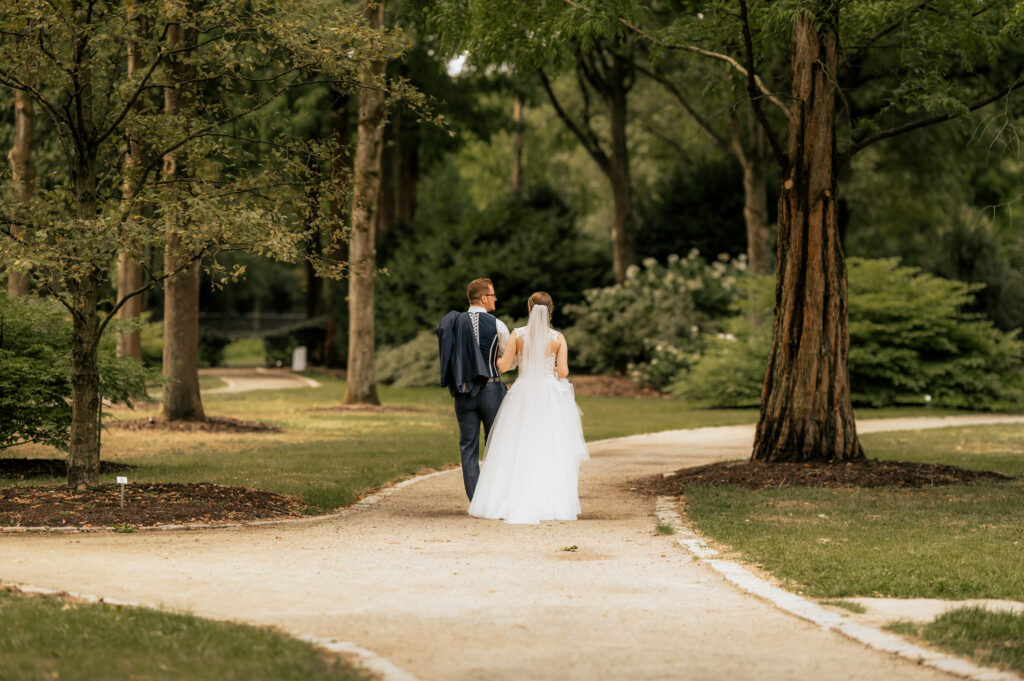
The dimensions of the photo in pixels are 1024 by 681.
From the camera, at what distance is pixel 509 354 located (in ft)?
35.3

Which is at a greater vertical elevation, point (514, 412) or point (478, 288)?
point (478, 288)

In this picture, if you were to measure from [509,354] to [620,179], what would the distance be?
23717mm

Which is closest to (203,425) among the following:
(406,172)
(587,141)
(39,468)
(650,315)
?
(39,468)

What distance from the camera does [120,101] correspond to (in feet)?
38.5

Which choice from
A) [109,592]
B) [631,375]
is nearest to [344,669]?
[109,592]

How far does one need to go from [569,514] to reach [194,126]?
4829mm

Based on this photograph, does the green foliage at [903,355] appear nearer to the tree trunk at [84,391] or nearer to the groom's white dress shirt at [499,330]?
the groom's white dress shirt at [499,330]


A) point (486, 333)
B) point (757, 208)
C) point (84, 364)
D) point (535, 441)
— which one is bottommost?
point (535, 441)

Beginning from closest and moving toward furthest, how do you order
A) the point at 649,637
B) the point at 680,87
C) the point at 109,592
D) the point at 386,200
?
the point at 649,637 → the point at 109,592 → the point at 680,87 → the point at 386,200

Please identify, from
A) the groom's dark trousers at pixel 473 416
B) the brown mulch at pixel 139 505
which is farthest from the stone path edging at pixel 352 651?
the groom's dark trousers at pixel 473 416

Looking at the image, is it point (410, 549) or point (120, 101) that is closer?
point (410, 549)

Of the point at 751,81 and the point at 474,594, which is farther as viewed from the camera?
the point at 751,81

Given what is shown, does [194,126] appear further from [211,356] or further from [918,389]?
[211,356]

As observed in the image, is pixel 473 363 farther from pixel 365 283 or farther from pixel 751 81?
pixel 365 283
